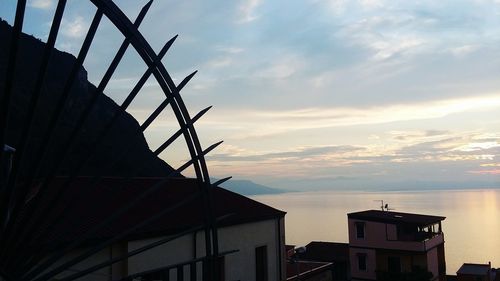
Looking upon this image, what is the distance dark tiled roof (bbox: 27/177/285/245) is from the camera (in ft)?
46.1

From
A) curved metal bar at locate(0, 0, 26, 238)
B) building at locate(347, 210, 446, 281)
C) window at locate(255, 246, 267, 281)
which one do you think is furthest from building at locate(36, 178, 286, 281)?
building at locate(347, 210, 446, 281)

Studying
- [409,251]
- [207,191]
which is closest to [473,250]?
[409,251]

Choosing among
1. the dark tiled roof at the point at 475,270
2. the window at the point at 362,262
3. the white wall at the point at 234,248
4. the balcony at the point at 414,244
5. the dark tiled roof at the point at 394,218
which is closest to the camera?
the white wall at the point at 234,248

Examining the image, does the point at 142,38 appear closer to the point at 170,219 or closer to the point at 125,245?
the point at 125,245

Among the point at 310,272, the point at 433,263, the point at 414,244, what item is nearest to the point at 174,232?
the point at 310,272

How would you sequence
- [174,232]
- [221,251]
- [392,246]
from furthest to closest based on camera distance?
[392,246] < [221,251] < [174,232]

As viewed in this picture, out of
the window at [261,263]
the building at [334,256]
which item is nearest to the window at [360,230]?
the building at [334,256]

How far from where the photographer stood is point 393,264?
3753 centimetres

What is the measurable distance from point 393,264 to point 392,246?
1425mm

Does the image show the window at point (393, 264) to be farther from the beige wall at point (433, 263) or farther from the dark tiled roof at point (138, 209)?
the dark tiled roof at point (138, 209)

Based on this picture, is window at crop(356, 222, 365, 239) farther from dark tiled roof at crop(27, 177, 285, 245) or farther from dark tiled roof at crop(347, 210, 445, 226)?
dark tiled roof at crop(27, 177, 285, 245)

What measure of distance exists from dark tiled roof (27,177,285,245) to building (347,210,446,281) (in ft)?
57.2

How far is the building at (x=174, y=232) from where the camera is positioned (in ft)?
47.2

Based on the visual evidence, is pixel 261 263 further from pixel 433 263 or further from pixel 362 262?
pixel 433 263
